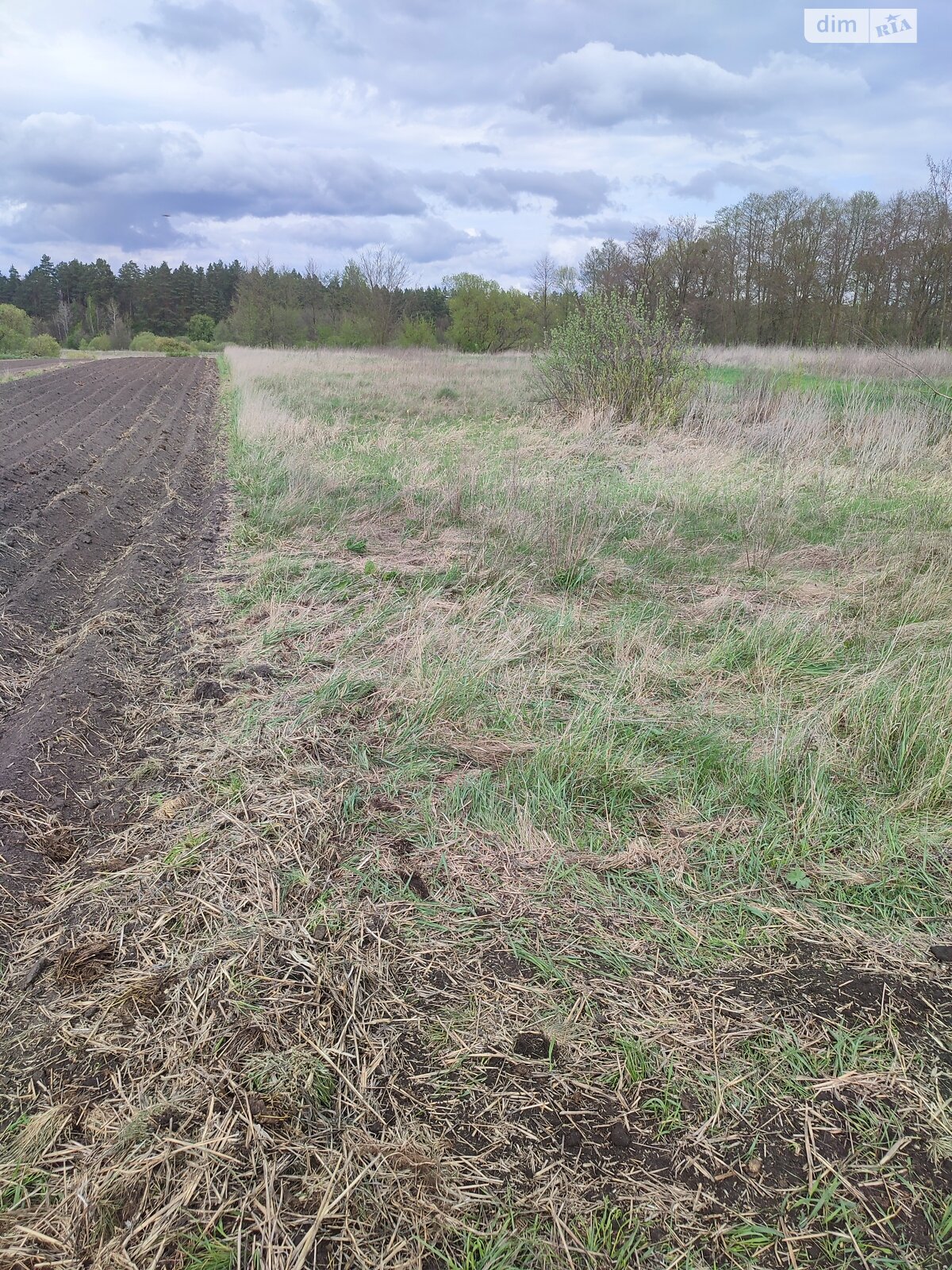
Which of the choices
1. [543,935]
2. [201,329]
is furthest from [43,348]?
[543,935]

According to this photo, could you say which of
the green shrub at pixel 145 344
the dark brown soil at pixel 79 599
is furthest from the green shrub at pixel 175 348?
the dark brown soil at pixel 79 599

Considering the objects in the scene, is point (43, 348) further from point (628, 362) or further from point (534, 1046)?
point (534, 1046)

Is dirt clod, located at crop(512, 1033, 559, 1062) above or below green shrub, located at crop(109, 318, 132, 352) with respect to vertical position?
below

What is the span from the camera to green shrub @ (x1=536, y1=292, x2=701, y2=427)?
11.5 m

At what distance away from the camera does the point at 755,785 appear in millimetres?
2898

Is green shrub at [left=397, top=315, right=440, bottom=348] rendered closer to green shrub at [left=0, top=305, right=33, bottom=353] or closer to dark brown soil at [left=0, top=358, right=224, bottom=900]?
green shrub at [left=0, top=305, right=33, bottom=353]

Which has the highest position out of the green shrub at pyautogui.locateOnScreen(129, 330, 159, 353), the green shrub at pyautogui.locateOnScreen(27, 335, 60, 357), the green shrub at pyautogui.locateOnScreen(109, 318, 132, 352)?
the green shrub at pyautogui.locateOnScreen(109, 318, 132, 352)

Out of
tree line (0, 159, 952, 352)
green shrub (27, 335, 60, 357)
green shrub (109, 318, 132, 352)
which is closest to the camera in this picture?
tree line (0, 159, 952, 352)

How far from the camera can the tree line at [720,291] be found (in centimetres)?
1930

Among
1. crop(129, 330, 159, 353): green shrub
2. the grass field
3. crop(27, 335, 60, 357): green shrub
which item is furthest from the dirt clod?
crop(129, 330, 159, 353): green shrub

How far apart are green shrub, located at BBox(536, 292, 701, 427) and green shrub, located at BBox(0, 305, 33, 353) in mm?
40244

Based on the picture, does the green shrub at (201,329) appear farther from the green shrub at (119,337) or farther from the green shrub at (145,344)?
the green shrub at (145,344)

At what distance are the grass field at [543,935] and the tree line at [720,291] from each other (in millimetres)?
2143

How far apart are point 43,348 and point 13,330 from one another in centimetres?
179
